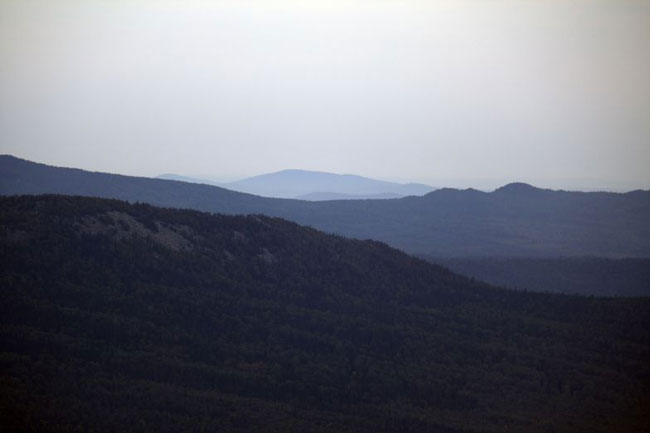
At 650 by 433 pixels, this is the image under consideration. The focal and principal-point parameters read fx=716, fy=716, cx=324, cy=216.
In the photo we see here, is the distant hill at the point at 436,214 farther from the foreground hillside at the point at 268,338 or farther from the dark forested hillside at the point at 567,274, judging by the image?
the foreground hillside at the point at 268,338

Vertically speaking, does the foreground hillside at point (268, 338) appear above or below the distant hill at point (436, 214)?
below

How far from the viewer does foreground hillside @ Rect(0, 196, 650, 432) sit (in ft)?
64.5

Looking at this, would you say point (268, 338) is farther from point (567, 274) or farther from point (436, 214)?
point (436, 214)

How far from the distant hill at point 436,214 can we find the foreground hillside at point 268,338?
35.9 metres

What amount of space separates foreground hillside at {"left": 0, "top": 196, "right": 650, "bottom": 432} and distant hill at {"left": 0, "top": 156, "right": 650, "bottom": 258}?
35920 millimetres

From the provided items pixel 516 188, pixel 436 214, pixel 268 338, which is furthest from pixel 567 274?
pixel 516 188

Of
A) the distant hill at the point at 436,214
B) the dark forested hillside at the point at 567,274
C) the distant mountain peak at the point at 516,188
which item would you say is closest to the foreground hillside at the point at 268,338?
the dark forested hillside at the point at 567,274

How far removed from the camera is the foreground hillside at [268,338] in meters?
19.7

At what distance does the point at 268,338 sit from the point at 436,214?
249 feet

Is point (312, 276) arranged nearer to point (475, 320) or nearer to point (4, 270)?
point (475, 320)

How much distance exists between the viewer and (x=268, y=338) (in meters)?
26.5

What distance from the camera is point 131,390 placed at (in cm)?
1959

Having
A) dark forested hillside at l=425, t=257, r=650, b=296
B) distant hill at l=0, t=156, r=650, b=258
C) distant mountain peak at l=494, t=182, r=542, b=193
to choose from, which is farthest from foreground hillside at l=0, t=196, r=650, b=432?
distant mountain peak at l=494, t=182, r=542, b=193

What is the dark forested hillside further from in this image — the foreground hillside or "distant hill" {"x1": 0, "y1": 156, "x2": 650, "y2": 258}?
the foreground hillside
